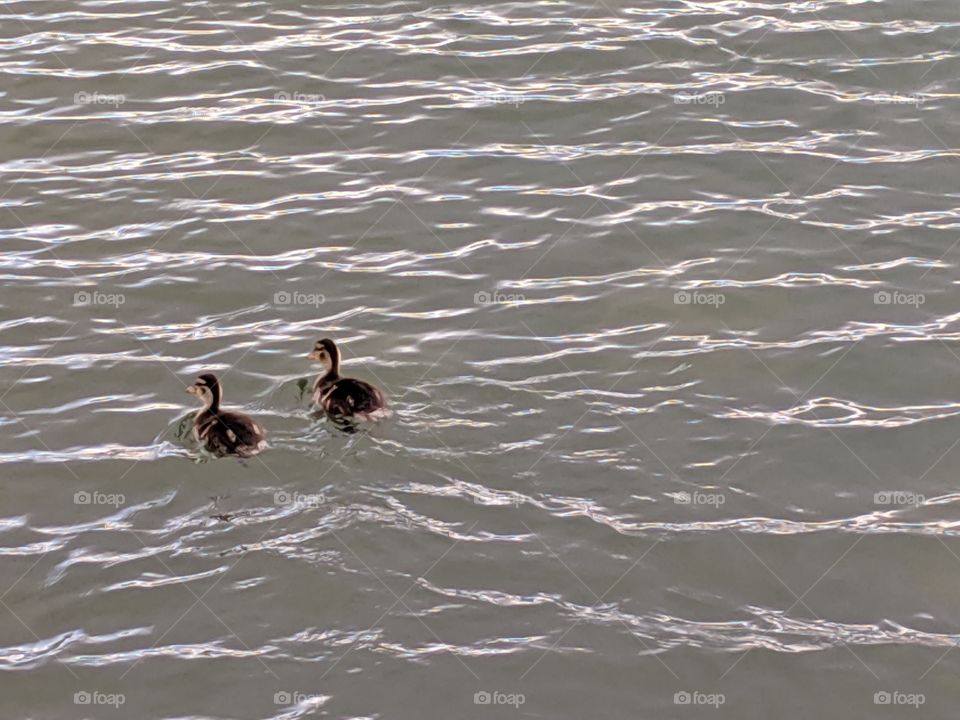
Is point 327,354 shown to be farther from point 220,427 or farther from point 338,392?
point 220,427

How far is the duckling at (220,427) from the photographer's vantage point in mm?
9000

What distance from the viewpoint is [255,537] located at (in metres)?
8.37

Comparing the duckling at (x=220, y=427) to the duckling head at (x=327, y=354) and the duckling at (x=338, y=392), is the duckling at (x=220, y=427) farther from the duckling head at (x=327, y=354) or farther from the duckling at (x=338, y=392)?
the duckling head at (x=327, y=354)

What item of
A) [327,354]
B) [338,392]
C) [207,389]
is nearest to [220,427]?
[207,389]

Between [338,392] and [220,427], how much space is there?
80cm

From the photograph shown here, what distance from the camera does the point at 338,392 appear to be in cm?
927

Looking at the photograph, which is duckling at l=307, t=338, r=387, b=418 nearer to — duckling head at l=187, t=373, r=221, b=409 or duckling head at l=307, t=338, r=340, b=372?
duckling head at l=307, t=338, r=340, b=372

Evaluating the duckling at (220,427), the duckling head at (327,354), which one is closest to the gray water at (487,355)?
the duckling at (220,427)

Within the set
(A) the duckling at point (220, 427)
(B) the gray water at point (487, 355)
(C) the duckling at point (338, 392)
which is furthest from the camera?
(C) the duckling at point (338, 392)

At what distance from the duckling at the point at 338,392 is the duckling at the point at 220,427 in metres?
0.50

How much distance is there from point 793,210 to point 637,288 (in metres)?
1.79

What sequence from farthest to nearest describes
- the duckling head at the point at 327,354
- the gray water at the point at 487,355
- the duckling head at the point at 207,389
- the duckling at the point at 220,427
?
the duckling head at the point at 327,354 → the duckling head at the point at 207,389 → the duckling at the point at 220,427 → the gray water at the point at 487,355

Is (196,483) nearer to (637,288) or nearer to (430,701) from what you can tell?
(430,701)

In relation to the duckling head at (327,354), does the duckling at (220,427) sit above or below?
below
